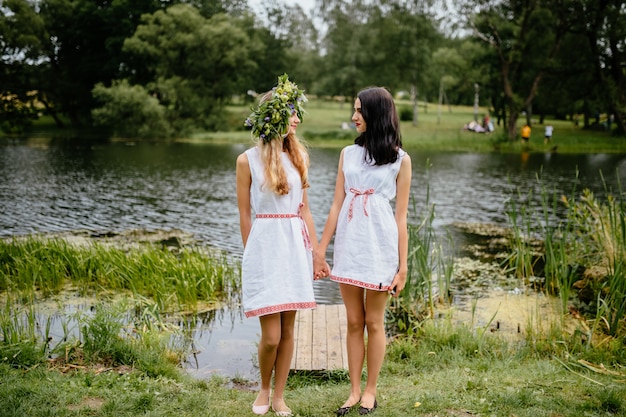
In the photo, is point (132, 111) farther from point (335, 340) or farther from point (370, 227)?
point (370, 227)

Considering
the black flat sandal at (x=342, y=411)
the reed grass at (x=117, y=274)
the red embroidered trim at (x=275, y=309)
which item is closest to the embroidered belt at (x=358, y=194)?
the red embroidered trim at (x=275, y=309)

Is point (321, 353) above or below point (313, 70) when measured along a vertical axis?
below

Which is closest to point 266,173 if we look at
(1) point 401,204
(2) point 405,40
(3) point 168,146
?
(1) point 401,204

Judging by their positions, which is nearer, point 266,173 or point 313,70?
point 266,173

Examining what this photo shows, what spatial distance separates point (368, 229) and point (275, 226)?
58cm

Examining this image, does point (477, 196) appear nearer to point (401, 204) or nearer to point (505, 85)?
point (401, 204)

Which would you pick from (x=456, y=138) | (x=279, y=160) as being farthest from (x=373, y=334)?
(x=456, y=138)

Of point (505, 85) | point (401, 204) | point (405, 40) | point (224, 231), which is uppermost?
point (405, 40)

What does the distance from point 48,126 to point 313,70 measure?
67.7 feet

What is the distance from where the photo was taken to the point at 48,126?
45031 millimetres

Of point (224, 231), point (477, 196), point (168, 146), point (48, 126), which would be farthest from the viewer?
point (48, 126)

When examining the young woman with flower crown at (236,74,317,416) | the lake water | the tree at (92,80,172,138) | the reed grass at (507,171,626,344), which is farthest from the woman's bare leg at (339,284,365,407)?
the tree at (92,80,172,138)

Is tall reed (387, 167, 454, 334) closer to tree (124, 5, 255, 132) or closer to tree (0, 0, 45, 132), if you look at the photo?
tree (124, 5, 255, 132)

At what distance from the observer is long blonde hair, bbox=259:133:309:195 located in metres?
3.60
